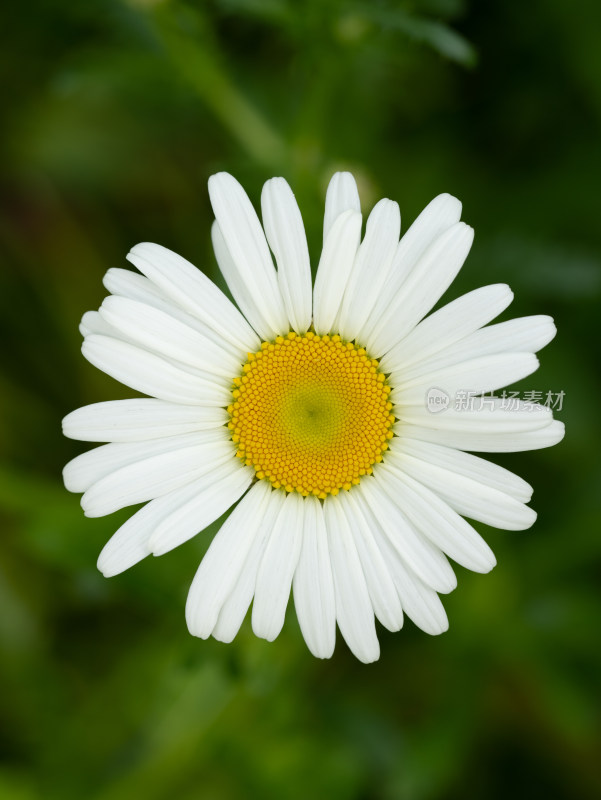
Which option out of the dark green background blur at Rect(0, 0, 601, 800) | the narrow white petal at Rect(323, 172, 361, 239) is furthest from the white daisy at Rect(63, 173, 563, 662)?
the dark green background blur at Rect(0, 0, 601, 800)

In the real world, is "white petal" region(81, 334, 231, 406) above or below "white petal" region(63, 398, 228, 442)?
above

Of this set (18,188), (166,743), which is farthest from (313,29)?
(166,743)

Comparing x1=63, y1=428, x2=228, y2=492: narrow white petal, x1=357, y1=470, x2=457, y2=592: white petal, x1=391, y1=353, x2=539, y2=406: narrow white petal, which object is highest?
x1=391, y1=353, x2=539, y2=406: narrow white petal

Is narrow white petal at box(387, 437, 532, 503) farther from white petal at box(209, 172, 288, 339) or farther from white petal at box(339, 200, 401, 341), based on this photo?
white petal at box(209, 172, 288, 339)

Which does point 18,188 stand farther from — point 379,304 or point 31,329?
point 379,304

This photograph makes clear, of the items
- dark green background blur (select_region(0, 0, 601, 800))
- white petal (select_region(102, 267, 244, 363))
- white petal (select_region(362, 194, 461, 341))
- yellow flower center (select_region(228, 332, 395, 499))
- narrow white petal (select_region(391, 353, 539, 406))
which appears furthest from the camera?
dark green background blur (select_region(0, 0, 601, 800))

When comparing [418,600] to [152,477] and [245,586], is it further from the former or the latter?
[152,477]

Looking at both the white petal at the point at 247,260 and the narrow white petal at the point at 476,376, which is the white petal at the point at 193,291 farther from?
the narrow white petal at the point at 476,376
